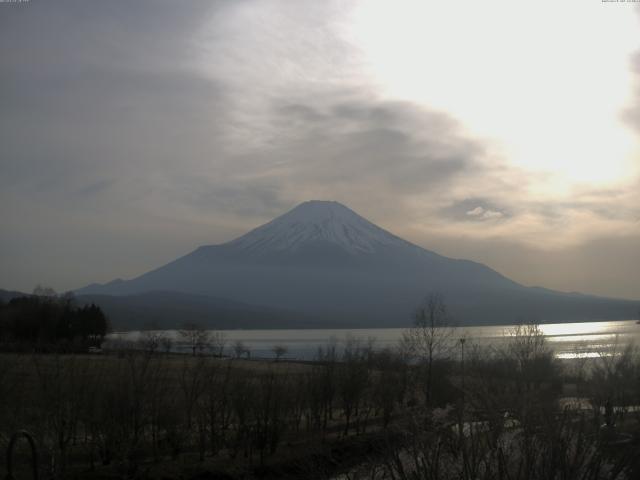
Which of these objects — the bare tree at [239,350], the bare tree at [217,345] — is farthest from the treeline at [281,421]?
the bare tree at [217,345]

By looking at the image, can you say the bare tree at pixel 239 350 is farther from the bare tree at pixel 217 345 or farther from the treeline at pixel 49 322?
the treeline at pixel 49 322

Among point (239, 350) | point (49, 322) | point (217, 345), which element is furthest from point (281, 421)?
point (217, 345)

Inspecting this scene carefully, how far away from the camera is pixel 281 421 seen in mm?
27641

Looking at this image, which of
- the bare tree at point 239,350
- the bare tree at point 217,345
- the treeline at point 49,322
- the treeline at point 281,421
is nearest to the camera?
the treeline at point 281,421

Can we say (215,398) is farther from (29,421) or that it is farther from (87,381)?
(29,421)

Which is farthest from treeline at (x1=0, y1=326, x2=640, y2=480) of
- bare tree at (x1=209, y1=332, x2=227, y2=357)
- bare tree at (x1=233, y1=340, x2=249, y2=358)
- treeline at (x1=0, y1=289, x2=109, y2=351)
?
bare tree at (x1=209, y1=332, x2=227, y2=357)

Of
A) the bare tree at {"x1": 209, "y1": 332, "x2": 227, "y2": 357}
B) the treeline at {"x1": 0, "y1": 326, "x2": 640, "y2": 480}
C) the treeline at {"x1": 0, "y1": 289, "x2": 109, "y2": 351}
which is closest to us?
the treeline at {"x1": 0, "y1": 326, "x2": 640, "y2": 480}

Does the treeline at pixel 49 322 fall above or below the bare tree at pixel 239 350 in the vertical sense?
above

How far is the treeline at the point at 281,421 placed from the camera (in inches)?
381

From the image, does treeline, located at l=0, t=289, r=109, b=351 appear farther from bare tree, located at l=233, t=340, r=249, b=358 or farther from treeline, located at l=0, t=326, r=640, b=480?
treeline, located at l=0, t=326, r=640, b=480

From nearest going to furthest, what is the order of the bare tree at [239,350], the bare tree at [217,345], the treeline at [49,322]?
the treeline at [49,322], the bare tree at [239,350], the bare tree at [217,345]

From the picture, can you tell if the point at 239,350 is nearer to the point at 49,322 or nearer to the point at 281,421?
the point at 49,322

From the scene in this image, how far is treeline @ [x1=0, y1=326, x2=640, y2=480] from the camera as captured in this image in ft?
31.8

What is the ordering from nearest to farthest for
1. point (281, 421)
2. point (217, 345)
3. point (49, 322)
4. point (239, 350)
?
point (281, 421) → point (49, 322) → point (239, 350) → point (217, 345)
